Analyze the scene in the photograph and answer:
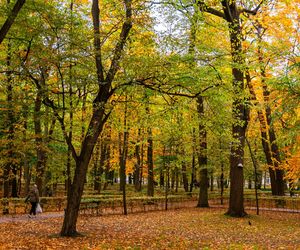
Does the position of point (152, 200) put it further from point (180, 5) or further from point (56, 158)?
point (180, 5)

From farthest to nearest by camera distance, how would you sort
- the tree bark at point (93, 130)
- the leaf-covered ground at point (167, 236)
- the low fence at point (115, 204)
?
the low fence at point (115, 204) → the tree bark at point (93, 130) → the leaf-covered ground at point (167, 236)

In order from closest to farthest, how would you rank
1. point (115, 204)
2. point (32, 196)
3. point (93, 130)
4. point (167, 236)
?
point (93, 130) < point (167, 236) < point (32, 196) < point (115, 204)

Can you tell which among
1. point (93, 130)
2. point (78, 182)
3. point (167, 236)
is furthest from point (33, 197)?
point (167, 236)

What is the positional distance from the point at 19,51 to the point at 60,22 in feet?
5.57

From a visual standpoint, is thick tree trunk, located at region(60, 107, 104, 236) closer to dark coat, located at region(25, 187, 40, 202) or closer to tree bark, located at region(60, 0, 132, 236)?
tree bark, located at region(60, 0, 132, 236)

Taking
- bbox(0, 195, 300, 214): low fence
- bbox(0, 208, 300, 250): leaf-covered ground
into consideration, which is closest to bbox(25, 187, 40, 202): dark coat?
bbox(0, 195, 300, 214): low fence

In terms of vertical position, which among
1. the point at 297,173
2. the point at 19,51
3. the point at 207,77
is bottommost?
the point at 297,173

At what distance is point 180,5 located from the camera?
9.35m

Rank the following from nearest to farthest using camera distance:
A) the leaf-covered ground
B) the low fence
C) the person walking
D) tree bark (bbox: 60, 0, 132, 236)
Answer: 1. the leaf-covered ground
2. tree bark (bbox: 60, 0, 132, 236)
3. the person walking
4. the low fence

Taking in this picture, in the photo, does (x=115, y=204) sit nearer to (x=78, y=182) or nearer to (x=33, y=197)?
(x=33, y=197)

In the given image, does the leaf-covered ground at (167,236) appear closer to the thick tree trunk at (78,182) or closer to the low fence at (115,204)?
the thick tree trunk at (78,182)

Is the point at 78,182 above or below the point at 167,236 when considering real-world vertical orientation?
above

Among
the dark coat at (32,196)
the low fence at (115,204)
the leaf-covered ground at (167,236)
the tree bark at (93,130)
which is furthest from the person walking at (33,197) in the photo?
the tree bark at (93,130)

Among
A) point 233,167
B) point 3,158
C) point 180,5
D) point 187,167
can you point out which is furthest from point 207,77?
point 187,167
